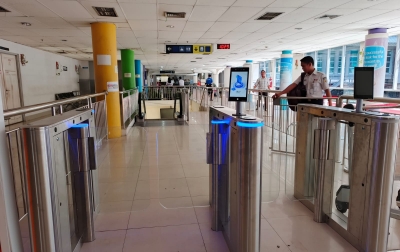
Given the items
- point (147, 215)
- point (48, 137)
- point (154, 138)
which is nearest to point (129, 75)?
point (154, 138)

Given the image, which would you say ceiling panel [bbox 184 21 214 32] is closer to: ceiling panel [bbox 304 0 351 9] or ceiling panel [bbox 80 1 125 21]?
ceiling panel [bbox 80 1 125 21]

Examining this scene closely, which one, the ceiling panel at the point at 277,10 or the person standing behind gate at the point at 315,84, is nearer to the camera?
the person standing behind gate at the point at 315,84

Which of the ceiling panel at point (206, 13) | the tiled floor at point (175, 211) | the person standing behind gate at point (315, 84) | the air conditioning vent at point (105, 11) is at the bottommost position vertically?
the tiled floor at point (175, 211)

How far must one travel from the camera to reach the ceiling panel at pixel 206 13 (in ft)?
16.8

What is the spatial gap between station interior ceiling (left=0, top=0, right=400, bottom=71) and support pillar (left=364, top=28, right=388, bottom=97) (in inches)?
10.2

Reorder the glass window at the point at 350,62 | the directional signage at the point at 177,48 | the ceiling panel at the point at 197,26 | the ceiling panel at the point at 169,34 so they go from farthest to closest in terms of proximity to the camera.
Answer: the glass window at the point at 350,62 → the directional signage at the point at 177,48 → the ceiling panel at the point at 169,34 → the ceiling panel at the point at 197,26

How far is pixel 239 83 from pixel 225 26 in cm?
541

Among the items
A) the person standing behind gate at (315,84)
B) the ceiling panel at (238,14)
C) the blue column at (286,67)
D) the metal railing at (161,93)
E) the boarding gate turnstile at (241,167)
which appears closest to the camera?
the boarding gate turnstile at (241,167)

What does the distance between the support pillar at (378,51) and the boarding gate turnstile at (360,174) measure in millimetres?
6199

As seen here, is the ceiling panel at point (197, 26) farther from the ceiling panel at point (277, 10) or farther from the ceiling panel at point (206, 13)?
the ceiling panel at point (277, 10)

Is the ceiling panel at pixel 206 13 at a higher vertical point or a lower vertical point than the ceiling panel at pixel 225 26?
lower

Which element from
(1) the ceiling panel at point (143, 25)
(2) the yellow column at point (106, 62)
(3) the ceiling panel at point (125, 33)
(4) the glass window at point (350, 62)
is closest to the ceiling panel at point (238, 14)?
(1) the ceiling panel at point (143, 25)

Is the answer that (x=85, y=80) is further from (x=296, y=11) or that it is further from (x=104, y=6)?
(x=296, y=11)

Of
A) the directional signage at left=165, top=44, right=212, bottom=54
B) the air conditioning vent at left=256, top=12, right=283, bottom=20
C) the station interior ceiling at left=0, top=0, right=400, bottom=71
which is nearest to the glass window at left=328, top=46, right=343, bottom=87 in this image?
the station interior ceiling at left=0, top=0, right=400, bottom=71
